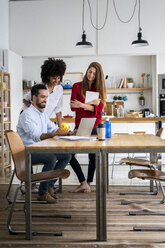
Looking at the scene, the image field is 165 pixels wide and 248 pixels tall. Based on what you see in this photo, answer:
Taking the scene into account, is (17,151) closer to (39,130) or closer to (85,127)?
(39,130)

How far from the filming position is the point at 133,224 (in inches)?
110

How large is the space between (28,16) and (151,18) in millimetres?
2537

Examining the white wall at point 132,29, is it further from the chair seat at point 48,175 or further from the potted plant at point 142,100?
the chair seat at point 48,175

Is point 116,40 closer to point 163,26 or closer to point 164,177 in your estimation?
point 163,26

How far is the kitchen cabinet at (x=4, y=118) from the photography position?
5582 millimetres

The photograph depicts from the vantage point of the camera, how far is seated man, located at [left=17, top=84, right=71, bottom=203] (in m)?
3.13

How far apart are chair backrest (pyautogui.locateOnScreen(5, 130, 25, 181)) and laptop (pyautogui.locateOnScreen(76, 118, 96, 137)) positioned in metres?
0.68

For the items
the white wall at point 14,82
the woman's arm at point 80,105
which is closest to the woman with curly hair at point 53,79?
the woman's arm at point 80,105

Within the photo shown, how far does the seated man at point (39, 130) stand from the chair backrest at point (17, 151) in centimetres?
35

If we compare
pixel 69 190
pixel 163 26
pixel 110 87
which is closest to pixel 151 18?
pixel 163 26

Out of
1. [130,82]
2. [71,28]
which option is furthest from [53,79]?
[130,82]

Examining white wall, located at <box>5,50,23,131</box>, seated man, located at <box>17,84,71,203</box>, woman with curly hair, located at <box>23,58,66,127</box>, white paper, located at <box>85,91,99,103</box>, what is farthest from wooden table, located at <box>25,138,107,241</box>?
white wall, located at <box>5,50,23,131</box>

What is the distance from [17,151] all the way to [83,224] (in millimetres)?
837

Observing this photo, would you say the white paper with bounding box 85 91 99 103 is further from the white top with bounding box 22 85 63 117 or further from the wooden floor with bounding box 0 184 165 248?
the wooden floor with bounding box 0 184 165 248
